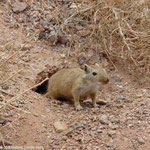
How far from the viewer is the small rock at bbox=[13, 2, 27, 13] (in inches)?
318

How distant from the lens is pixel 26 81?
6.47 metres

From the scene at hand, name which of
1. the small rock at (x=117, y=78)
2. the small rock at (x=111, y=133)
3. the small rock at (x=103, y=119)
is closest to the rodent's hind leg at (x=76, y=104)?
the small rock at (x=103, y=119)

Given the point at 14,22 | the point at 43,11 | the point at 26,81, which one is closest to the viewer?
the point at 26,81

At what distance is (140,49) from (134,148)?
3.93 metres

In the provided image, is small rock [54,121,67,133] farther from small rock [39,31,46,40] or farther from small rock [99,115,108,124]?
small rock [39,31,46,40]

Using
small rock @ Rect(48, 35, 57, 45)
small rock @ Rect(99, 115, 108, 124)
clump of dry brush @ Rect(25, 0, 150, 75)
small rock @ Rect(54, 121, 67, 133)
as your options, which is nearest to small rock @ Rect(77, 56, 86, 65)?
clump of dry brush @ Rect(25, 0, 150, 75)

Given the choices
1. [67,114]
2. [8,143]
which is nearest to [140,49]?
[67,114]

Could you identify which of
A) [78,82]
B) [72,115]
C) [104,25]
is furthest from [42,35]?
[72,115]

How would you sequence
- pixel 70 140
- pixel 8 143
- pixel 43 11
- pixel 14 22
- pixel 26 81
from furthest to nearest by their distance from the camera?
1. pixel 43 11
2. pixel 14 22
3. pixel 26 81
4. pixel 70 140
5. pixel 8 143

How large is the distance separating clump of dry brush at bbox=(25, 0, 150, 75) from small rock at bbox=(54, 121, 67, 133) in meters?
3.09

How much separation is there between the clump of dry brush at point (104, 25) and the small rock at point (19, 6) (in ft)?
0.97

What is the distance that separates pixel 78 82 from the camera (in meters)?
6.12

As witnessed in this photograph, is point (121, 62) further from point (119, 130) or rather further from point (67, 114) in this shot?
point (119, 130)

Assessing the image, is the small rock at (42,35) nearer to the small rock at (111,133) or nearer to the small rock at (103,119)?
the small rock at (103,119)
